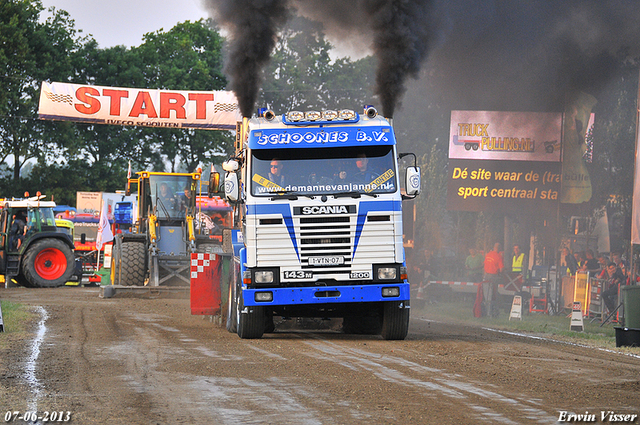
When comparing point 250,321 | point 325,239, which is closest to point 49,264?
point 250,321

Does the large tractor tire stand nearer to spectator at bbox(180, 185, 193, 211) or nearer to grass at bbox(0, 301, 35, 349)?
spectator at bbox(180, 185, 193, 211)

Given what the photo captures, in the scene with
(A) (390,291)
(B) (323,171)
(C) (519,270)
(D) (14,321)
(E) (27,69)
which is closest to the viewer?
(A) (390,291)

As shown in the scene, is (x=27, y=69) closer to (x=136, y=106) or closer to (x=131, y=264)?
(x=136, y=106)

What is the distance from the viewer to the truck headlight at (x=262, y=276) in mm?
12133

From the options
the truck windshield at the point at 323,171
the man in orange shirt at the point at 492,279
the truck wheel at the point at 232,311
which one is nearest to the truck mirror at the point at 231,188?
the truck windshield at the point at 323,171

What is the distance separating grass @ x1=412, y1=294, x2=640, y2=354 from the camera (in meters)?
15.4

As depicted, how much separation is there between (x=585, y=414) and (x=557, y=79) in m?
21.1

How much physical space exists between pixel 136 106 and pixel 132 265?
9.43 metres

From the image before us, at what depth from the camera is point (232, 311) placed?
1410 cm

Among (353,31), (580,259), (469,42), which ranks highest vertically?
(469,42)

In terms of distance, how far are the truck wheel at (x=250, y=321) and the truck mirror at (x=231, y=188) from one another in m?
1.43

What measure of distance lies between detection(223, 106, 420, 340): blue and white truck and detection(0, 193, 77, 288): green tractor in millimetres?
16542

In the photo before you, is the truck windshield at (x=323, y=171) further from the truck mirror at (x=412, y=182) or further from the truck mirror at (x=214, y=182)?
the truck mirror at (x=214, y=182)

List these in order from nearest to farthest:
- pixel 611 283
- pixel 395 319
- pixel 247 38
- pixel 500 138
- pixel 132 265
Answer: pixel 395 319 → pixel 247 38 → pixel 611 283 → pixel 132 265 → pixel 500 138
